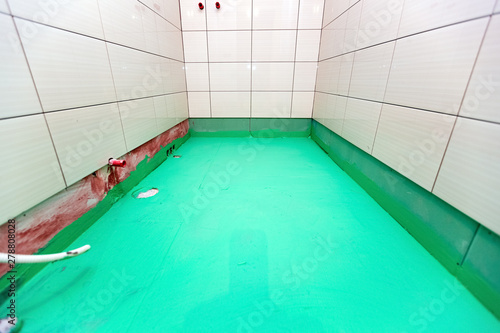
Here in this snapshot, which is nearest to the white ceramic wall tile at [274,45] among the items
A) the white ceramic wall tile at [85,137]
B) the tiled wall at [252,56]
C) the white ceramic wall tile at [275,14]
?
the tiled wall at [252,56]

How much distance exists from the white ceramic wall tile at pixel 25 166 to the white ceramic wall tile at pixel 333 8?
326cm

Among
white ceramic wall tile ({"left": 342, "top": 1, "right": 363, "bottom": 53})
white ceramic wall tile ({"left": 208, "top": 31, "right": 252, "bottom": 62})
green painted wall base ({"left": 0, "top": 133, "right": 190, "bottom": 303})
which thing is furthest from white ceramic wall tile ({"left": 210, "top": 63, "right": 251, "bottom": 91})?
green painted wall base ({"left": 0, "top": 133, "right": 190, "bottom": 303})

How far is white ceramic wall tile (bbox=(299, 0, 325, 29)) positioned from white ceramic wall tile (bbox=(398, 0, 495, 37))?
2269 millimetres

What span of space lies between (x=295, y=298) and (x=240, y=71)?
3667 mm

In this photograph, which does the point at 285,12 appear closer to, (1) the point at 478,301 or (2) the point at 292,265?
(2) the point at 292,265

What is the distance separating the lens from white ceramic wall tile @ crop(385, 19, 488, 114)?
1143mm

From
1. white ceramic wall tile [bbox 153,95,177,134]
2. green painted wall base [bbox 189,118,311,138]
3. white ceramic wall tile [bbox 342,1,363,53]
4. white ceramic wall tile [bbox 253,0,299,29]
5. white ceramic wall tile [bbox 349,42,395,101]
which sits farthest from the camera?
green painted wall base [bbox 189,118,311,138]

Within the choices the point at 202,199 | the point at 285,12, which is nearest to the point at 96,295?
the point at 202,199

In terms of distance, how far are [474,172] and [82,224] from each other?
2.54m

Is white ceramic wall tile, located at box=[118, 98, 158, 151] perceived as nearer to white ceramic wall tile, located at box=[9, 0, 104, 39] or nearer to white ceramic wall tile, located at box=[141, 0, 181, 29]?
white ceramic wall tile, located at box=[9, 0, 104, 39]

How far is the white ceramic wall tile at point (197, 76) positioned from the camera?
3783 mm

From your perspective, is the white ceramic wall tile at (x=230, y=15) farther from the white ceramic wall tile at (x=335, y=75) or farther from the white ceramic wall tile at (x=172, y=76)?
the white ceramic wall tile at (x=335, y=75)

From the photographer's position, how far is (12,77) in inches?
41.8

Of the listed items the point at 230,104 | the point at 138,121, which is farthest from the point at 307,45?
the point at 138,121
